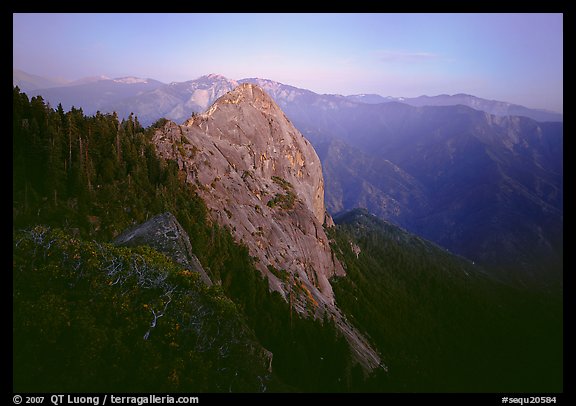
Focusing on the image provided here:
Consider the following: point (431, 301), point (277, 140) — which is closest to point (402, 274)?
point (431, 301)

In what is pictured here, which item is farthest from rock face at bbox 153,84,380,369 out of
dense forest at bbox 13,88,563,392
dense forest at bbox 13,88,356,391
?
dense forest at bbox 13,88,356,391

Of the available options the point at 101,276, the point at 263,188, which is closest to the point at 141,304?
the point at 101,276

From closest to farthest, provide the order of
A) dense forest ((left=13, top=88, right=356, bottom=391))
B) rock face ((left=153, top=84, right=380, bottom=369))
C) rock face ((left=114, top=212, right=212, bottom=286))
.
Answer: dense forest ((left=13, top=88, right=356, bottom=391)), rock face ((left=114, top=212, right=212, bottom=286)), rock face ((left=153, top=84, right=380, bottom=369))

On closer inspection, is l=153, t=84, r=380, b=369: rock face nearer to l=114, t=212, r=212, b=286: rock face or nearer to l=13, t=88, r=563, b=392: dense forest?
l=13, t=88, r=563, b=392: dense forest

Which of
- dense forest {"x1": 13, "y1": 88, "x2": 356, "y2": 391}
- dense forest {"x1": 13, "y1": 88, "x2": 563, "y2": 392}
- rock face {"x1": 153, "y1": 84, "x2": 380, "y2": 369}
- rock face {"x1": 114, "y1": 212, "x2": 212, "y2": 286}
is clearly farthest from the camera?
rock face {"x1": 153, "y1": 84, "x2": 380, "y2": 369}

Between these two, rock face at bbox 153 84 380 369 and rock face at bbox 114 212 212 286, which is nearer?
rock face at bbox 114 212 212 286

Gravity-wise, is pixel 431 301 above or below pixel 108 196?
below
